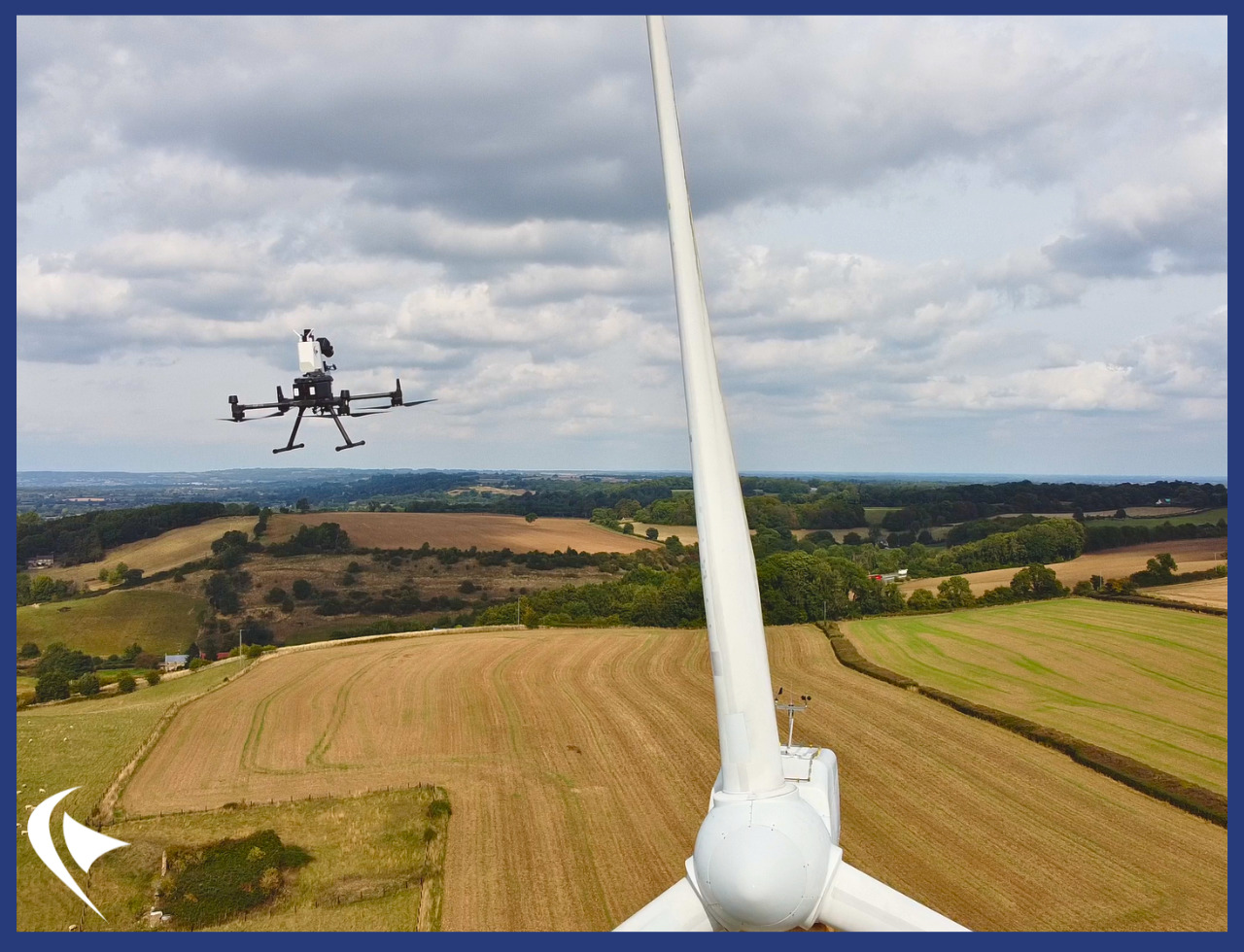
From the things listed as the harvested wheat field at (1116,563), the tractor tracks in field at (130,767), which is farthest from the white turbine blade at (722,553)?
the harvested wheat field at (1116,563)

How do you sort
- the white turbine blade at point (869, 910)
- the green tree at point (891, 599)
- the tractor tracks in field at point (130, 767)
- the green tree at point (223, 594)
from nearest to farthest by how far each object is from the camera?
1. the white turbine blade at point (869, 910)
2. the tractor tracks in field at point (130, 767)
3. the green tree at point (891, 599)
4. the green tree at point (223, 594)

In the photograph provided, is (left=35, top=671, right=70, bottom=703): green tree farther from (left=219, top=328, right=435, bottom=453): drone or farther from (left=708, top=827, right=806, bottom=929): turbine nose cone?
(left=708, top=827, right=806, bottom=929): turbine nose cone

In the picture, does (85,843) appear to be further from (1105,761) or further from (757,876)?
(1105,761)

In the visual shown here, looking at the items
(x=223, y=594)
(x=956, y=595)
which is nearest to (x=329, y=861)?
(x=956, y=595)

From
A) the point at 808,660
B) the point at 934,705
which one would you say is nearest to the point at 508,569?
the point at 808,660

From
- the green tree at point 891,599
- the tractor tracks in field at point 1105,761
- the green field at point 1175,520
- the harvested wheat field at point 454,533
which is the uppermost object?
the green field at point 1175,520

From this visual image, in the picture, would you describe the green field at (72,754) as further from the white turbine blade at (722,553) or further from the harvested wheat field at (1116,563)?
the harvested wheat field at (1116,563)
